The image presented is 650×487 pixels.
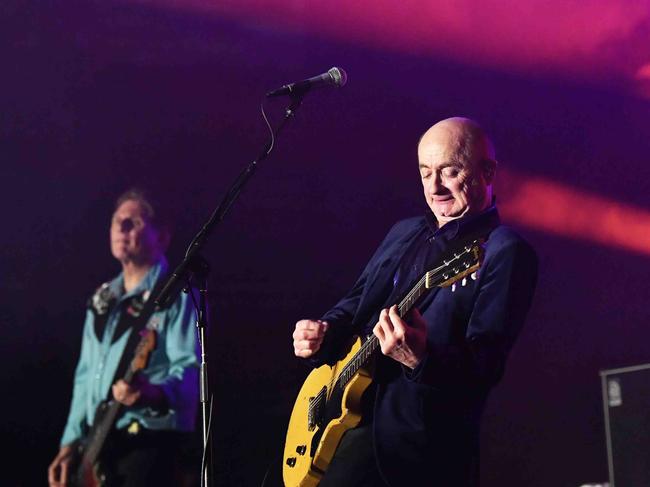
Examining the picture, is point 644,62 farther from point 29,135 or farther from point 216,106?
point 29,135

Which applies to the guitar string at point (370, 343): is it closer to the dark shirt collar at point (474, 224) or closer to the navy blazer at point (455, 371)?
the navy blazer at point (455, 371)

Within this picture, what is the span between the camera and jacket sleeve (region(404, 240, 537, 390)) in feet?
7.17

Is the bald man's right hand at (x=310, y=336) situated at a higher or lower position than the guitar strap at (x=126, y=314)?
lower

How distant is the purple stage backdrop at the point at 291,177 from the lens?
403 cm

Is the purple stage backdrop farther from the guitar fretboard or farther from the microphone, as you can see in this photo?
the guitar fretboard

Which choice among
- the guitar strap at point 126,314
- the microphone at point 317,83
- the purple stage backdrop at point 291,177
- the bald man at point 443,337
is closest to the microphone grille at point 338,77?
the microphone at point 317,83

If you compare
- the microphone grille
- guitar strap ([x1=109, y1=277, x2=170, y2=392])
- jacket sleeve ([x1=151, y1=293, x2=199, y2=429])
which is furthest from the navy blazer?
guitar strap ([x1=109, y1=277, x2=170, y2=392])

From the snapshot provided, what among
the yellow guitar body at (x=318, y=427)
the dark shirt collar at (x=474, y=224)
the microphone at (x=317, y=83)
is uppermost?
the microphone at (x=317, y=83)

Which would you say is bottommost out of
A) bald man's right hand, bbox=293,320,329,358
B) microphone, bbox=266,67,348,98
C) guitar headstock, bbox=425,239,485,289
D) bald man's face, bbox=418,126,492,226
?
bald man's right hand, bbox=293,320,329,358

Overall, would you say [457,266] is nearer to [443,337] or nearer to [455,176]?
[443,337]

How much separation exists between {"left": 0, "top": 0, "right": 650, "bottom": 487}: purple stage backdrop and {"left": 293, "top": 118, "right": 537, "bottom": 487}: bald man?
1635 mm

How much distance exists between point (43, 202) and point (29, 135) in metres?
0.41

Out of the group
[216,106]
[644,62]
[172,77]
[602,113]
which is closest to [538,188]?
[602,113]

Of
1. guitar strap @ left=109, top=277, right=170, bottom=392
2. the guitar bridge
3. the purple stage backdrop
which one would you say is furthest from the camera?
guitar strap @ left=109, top=277, right=170, bottom=392
